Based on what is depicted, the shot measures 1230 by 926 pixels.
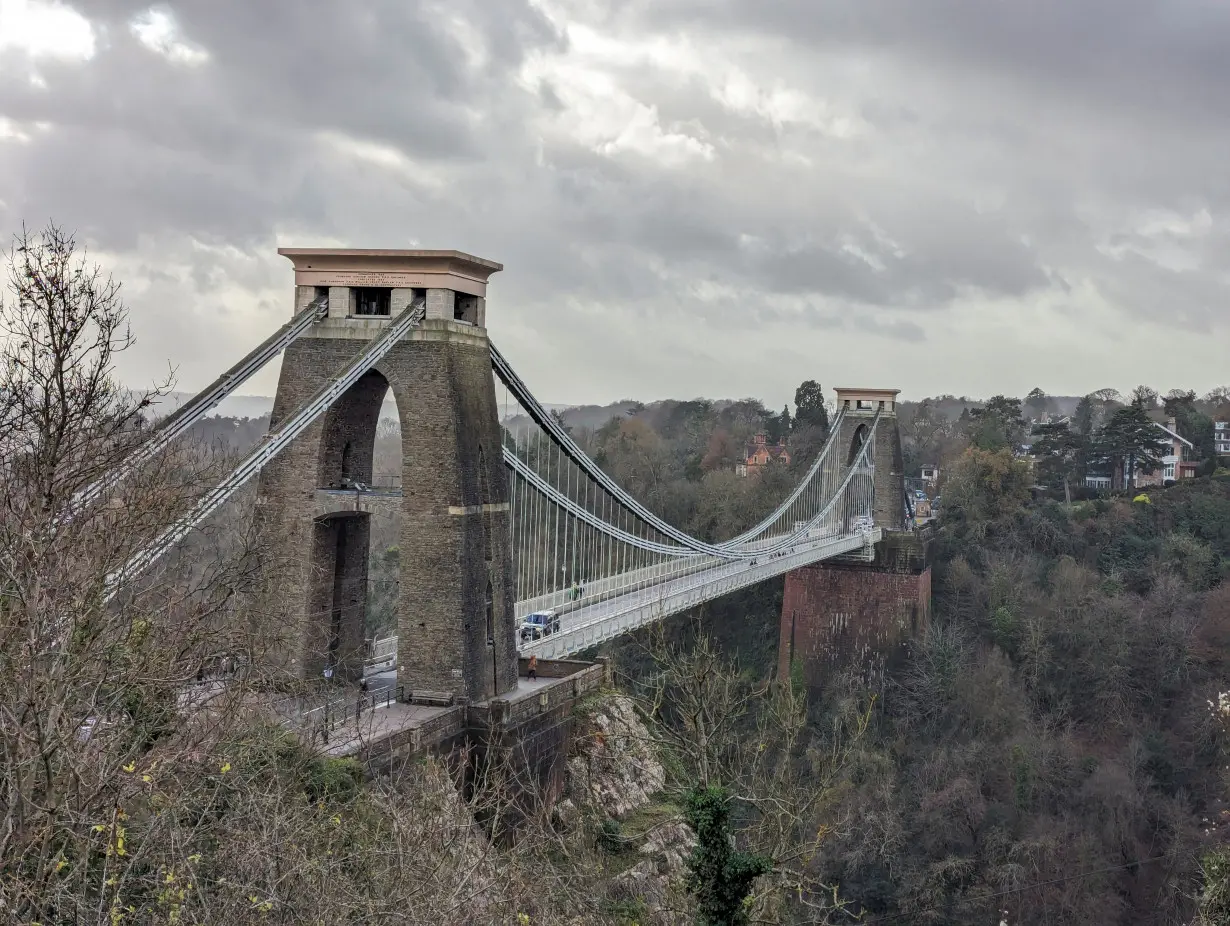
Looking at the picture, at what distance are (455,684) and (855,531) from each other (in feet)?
73.6

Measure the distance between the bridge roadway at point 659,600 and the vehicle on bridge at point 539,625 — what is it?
142 mm

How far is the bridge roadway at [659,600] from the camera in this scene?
16500 millimetres

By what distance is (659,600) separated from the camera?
54.1ft

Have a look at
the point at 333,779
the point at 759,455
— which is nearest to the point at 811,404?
the point at 759,455

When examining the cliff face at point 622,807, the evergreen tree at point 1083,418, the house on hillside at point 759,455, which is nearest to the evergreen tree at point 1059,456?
the evergreen tree at point 1083,418

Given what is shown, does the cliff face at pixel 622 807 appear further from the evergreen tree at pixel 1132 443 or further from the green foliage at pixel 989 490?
the evergreen tree at pixel 1132 443

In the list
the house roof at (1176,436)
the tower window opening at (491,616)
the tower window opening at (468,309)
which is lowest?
the tower window opening at (491,616)

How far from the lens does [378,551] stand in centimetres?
3481

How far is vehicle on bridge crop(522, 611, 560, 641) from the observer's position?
16659 millimetres

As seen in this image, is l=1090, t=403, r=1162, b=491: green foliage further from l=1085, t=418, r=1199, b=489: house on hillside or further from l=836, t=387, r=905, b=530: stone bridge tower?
l=836, t=387, r=905, b=530: stone bridge tower

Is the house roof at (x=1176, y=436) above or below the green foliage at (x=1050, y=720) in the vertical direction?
above

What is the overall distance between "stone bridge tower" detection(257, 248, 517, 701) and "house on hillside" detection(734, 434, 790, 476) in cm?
2725

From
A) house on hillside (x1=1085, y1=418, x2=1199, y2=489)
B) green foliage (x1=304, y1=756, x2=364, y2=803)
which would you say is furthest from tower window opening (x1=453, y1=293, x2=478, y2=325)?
house on hillside (x1=1085, y1=418, x2=1199, y2=489)

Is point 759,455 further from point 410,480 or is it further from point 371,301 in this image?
point 410,480
